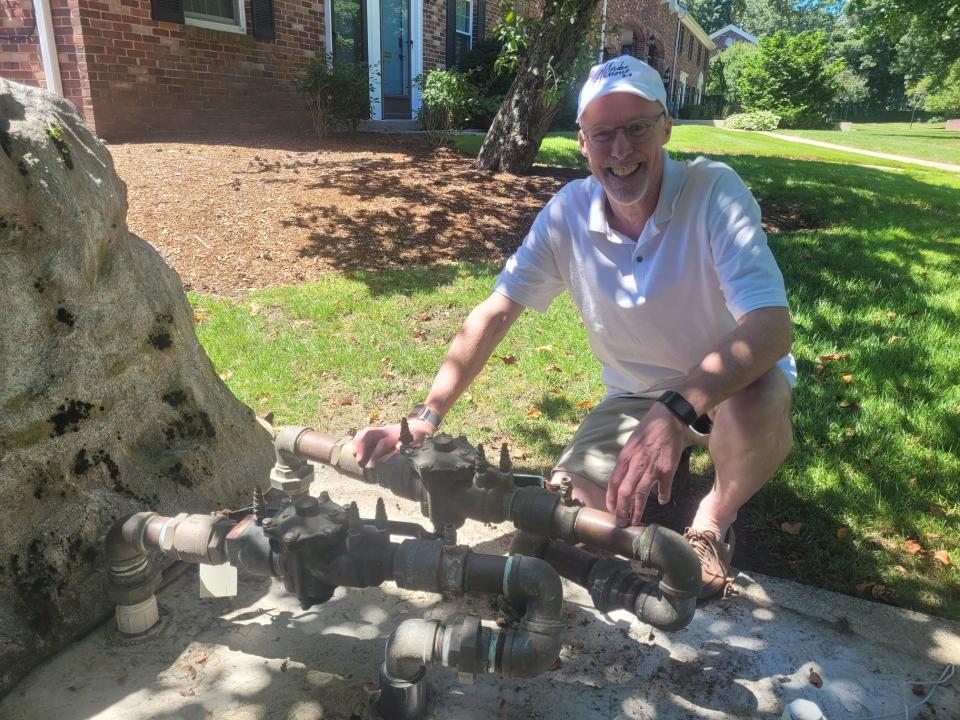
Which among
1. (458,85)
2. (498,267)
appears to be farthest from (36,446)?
(458,85)

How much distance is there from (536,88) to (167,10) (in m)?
5.61

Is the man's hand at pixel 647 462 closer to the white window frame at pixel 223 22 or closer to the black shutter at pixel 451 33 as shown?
the white window frame at pixel 223 22

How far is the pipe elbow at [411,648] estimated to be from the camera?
197cm

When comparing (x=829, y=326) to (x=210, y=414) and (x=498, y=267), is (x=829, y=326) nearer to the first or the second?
(x=498, y=267)

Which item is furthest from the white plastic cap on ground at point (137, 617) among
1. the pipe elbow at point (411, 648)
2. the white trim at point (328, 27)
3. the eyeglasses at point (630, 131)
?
the white trim at point (328, 27)

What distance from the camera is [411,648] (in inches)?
77.9

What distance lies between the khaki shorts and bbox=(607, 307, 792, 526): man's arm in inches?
26.7

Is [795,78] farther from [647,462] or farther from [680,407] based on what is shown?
[647,462]

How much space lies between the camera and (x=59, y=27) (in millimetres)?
9633

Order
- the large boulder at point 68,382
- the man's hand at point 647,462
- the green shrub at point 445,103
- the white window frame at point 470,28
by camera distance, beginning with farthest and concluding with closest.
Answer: the white window frame at point 470,28 → the green shrub at point 445,103 → the large boulder at point 68,382 → the man's hand at point 647,462

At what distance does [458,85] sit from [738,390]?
1166 centimetres

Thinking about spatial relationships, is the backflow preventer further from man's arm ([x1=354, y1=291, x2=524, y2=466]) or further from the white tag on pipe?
the white tag on pipe

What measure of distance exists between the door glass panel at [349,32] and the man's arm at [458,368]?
11.7 meters

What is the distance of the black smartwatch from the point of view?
217 centimetres
